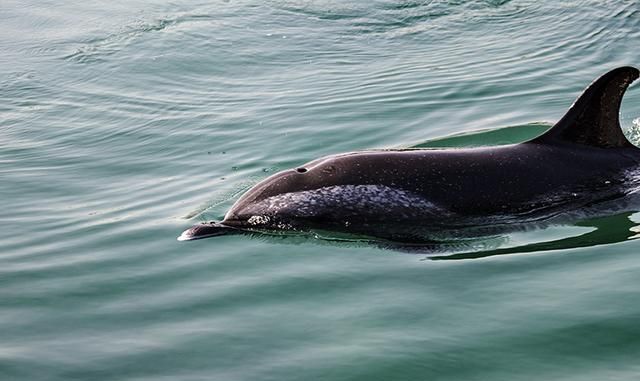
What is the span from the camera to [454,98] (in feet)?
46.3

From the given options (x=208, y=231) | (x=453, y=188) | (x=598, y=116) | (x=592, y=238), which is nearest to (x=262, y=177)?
(x=208, y=231)

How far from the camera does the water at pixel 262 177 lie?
626 cm

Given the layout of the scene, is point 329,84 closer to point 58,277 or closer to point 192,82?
point 192,82

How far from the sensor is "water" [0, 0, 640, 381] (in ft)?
20.5

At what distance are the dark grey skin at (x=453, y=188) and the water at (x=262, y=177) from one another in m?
0.25

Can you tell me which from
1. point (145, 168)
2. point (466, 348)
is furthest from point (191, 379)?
point (145, 168)

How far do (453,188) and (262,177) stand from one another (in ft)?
9.56

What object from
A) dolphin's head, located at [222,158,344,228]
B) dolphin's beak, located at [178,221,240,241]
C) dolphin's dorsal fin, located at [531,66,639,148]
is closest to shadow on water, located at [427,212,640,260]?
dolphin's dorsal fin, located at [531,66,639,148]

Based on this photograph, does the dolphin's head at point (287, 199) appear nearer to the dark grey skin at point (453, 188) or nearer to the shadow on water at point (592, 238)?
the dark grey skin at point (453, 188)

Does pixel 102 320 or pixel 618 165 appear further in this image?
pixel 618 165

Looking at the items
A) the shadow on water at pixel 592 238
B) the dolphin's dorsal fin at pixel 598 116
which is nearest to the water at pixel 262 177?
the shadow on water at pixel 592 238

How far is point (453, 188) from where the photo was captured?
27.6ft

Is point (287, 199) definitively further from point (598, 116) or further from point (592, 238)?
point (598, 116)

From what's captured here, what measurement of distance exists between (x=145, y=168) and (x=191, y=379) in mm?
6366
